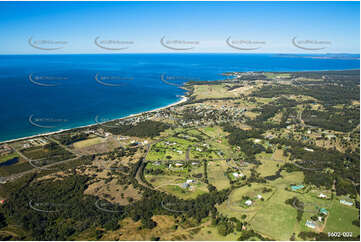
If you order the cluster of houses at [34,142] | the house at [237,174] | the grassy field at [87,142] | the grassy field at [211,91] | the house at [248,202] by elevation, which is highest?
the grassy field at [211,91]

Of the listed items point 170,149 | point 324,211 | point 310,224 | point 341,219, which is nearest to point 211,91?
point 170,149

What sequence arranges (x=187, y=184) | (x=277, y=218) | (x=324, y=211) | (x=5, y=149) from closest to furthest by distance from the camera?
(x=277, y=218), (x=324, y=211), (x=187, y=184), (x=5, y=149)

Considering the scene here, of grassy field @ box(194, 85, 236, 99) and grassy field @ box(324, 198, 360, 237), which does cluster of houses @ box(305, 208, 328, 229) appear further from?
grassy field @ box(194, 85, 236, 99)

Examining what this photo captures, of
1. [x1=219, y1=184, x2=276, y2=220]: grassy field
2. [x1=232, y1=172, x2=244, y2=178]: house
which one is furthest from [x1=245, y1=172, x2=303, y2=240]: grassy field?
[x1=232, y1=172, x2=244, y2=178]: house

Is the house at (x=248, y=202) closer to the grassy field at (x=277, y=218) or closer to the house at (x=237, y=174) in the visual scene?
the grassy field at (x=277, y=218)

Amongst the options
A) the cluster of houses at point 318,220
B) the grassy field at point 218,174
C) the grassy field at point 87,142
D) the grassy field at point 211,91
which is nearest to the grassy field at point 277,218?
the cluster of houses at point 318,220

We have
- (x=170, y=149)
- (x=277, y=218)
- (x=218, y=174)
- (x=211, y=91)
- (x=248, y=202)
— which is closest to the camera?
(x=277, y=218)

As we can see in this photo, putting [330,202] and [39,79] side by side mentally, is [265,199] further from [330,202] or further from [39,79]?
[39,79]

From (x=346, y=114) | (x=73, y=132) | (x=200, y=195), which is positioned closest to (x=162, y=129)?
(x=73, y=132)

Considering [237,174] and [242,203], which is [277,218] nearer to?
[242,203]

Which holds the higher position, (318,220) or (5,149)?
(318,220)

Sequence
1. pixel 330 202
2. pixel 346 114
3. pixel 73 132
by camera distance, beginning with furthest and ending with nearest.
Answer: pixel 346 114
pixel 73 132
pixel 330 202
